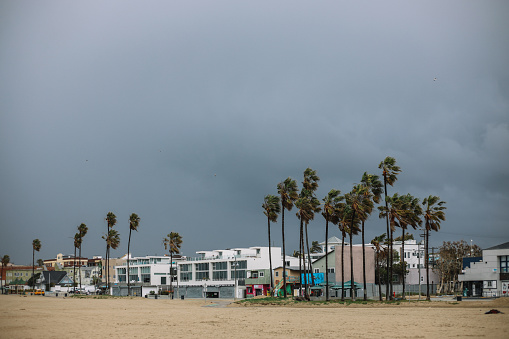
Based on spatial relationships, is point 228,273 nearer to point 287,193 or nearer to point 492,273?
point 287,193

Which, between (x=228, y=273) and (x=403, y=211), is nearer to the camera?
(x=403, y=211)

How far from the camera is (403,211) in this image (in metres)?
65.2

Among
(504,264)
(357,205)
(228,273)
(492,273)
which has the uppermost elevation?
(357,205)

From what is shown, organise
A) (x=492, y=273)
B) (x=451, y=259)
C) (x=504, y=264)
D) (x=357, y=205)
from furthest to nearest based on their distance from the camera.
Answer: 1. (x=451, y=259)
2. (x=492, y=273)
3. (x=504, y=264)
4. (x=357, y=205)

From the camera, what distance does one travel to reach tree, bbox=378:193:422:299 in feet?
214

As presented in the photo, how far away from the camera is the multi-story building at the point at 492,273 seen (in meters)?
74.6

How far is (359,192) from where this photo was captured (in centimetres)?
6500

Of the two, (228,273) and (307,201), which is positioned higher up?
(307,201)

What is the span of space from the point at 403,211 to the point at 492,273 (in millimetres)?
21628

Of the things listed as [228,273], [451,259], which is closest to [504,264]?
[451,259]

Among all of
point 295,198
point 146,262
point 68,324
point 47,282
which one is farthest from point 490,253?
point 47,282

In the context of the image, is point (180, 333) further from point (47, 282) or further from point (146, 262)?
point (47, 282)

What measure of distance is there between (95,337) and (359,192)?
42.9 metres

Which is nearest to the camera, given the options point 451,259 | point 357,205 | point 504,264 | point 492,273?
point 357,205
